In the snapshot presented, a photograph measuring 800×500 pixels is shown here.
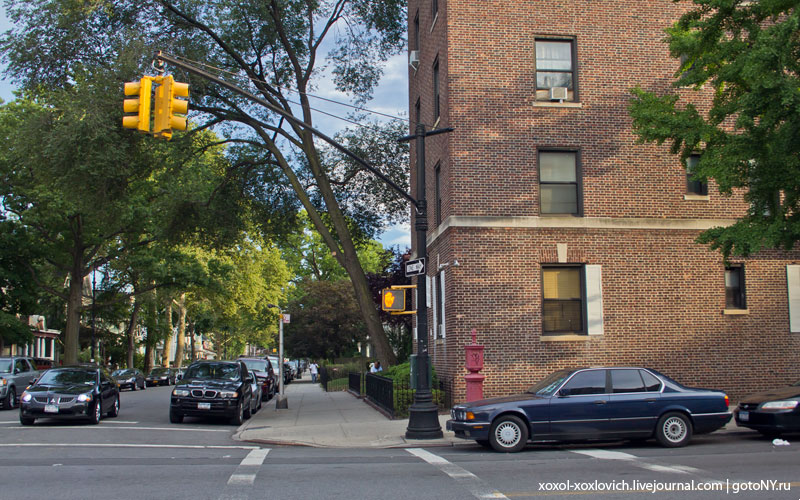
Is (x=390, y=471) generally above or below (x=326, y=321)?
below

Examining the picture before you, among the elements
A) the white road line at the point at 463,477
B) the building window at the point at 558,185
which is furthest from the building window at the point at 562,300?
the white road line at the point at 463,477

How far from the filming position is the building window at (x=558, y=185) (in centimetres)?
1930

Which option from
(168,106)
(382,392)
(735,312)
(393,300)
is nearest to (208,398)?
(382,392)

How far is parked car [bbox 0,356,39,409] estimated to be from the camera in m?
25.0

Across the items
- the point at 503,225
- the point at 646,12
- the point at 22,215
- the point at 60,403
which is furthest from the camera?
the point at 22,215

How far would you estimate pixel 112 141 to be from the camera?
20062mm

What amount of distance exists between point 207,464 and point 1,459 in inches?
131

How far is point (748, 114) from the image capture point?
13.1 meters

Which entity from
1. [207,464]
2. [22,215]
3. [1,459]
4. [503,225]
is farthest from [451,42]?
[22,215]

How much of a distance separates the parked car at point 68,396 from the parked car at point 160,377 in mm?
31634

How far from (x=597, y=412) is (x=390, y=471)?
417 cm

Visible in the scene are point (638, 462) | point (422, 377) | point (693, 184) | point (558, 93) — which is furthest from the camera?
point (693, 184)

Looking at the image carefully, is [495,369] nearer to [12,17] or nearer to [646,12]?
[646,12]

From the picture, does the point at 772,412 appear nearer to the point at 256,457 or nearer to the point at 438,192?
the point at 256,457
